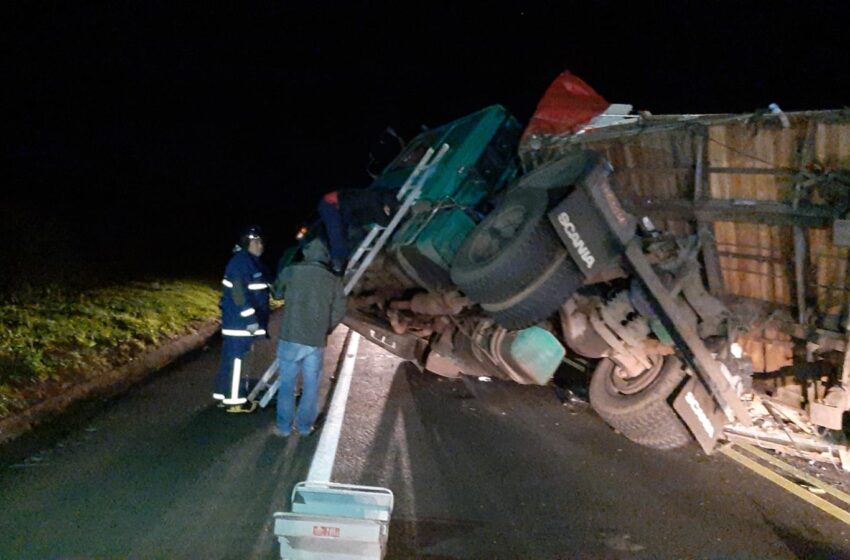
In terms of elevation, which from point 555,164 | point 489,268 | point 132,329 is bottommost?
point 132,329

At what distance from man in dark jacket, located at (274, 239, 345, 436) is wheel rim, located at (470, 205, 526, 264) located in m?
1.26

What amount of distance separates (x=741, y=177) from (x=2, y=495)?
5.44m

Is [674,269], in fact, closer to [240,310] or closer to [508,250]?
[508,250]

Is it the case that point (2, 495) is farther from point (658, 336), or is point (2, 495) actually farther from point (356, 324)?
point (658, 336)

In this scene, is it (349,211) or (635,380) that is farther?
(349,211)

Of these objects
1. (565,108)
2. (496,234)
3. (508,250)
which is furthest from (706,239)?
(565,108)

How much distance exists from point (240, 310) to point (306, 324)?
3.10ft

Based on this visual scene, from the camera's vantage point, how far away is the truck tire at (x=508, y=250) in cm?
538

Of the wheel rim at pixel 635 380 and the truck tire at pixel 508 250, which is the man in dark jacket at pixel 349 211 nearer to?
the truck tire at pixel 508 250

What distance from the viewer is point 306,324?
561 centimetres

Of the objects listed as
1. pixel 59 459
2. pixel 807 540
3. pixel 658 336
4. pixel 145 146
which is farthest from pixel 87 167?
pixel 807 540

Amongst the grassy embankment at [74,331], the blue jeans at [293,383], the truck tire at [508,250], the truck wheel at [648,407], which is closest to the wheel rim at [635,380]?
the truck wheel at [648,407]

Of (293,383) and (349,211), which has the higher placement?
(349,211)

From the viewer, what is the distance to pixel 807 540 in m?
4.21
